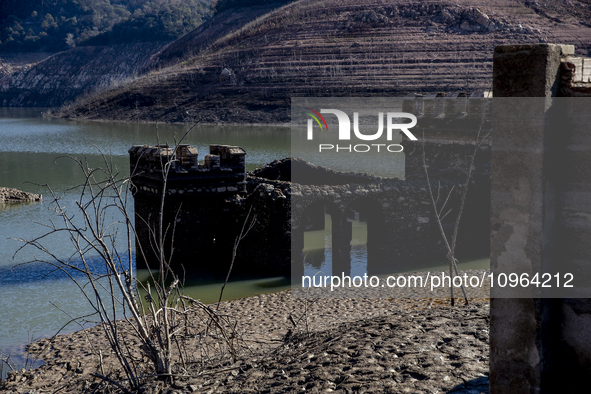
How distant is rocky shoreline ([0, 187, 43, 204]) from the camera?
66.2 ft

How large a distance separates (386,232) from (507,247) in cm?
878

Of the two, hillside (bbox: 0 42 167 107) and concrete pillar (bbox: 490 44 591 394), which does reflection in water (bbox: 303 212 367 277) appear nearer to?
concrete pillar (bbox: 490 44 591 394)

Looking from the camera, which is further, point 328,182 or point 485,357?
point 328,182

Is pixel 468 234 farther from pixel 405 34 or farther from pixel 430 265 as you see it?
pixel 405 34

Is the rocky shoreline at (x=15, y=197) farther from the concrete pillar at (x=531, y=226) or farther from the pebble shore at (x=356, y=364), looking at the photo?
the concrete pillar at (x=531, y=226)

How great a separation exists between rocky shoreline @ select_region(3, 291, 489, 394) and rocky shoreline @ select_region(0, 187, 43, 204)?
14059 millimetres

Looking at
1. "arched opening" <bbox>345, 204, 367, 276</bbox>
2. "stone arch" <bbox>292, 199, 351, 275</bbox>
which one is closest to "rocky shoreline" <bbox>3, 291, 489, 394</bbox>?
"stone arch" <bbox>292, 199, 351, 275</bbox>

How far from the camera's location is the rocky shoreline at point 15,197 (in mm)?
20172

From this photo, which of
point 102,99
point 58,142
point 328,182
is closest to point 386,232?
point 328,182

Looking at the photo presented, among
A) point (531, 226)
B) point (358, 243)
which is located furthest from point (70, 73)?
point (531, 226)

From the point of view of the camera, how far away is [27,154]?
119 feet

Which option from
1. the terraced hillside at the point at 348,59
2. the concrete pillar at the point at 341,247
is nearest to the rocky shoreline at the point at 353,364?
the concrete pillar at the point at 341,247

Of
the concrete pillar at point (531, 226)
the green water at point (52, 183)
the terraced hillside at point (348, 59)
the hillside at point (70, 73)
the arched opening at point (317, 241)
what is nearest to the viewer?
the concrete pillar at point (531, 226)

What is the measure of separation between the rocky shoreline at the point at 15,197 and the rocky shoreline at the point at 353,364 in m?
14.1
